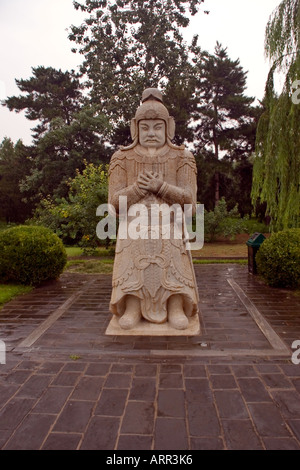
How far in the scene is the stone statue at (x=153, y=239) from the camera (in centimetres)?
379

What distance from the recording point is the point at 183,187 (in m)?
4.04

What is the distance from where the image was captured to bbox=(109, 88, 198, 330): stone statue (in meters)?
3.79

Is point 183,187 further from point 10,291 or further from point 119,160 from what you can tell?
point 10,291

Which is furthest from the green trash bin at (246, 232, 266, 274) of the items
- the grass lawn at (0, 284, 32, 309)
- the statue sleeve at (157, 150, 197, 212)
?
the grass lawn at (0, 284, 32, 309)

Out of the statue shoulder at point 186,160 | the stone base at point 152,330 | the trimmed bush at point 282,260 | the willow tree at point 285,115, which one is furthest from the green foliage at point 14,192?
the stone base at point 152,330

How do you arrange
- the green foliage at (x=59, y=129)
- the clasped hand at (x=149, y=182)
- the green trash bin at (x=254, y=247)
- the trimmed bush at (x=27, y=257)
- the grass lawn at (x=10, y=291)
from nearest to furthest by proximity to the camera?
the clasped hand at (x=149, y=182)
the grass lawn at (x=10, y=291)
the trimmed bush at (x=27, y=257)
the green trash bin at (x=254, y=247)
the green foliage at (x=59, y=129)

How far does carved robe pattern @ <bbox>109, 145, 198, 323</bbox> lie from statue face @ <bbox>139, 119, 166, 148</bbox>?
11cm

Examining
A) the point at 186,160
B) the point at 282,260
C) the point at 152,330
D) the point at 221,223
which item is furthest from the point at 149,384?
the point at 221,223

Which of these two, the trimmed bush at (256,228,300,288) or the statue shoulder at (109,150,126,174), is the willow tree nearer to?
the trimmed bush at (256,228,300,288)

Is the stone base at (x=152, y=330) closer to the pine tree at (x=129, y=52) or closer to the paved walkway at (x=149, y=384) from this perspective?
the paved walkway at (x=149, y=384)

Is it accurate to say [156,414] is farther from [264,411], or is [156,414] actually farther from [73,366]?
[73,366]

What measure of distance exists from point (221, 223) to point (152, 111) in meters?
12.8

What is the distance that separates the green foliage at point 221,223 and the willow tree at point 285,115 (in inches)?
319

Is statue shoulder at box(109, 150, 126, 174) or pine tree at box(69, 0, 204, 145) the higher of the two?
pine tree at box(69, 0, 204, 145)
